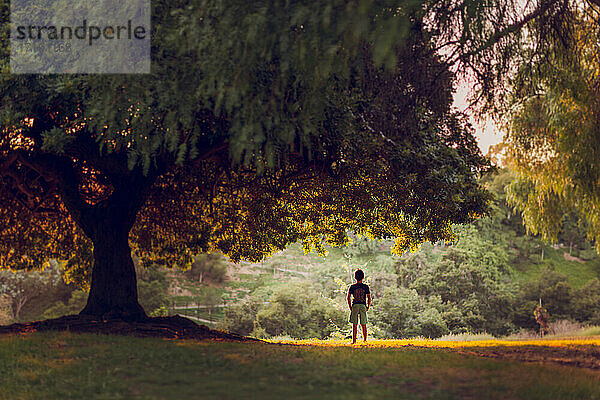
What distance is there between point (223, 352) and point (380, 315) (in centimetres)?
2339

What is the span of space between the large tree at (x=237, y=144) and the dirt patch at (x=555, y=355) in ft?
11.7

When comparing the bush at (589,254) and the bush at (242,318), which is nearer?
the bush at (242,318)

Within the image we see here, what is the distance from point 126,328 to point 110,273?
80.4 inches

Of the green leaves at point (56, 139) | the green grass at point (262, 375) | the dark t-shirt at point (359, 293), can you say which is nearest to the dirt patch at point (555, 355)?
the green grass at point (262, 375)

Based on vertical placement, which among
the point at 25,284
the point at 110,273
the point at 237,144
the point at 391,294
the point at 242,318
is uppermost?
the point at 237,144

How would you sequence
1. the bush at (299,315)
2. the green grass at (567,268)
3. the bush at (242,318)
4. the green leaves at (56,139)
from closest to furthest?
the green leaves at (56,139) → the bush at (299,315) → the bush at (242,318) → the green grass at (567,268)

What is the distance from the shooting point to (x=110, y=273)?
14.9 metres

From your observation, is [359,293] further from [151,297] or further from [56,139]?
[151,297]

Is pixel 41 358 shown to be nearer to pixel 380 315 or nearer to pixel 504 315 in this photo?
pixel 380 315

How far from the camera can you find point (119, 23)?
35.0 ft

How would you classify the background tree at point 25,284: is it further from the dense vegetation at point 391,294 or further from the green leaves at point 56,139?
the green leaves at point 56,139

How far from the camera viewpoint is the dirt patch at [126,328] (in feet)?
43.4

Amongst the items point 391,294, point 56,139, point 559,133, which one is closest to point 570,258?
point 391,294

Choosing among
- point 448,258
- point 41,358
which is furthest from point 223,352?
point 448,258
